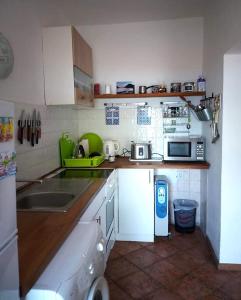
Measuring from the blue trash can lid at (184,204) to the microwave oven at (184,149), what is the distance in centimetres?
58

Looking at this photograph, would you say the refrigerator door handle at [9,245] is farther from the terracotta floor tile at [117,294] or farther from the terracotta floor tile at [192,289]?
the terracotta floor tile at [192,289]

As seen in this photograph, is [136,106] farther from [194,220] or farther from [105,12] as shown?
[194,220]

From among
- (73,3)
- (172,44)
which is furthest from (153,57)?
(73,3)

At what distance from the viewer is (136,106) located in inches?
123

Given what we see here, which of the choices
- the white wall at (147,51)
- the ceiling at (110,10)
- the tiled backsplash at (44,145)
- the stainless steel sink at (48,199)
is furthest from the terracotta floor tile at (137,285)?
the ceiling at (110,10)

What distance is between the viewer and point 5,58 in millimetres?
1684

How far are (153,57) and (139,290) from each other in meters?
2.41

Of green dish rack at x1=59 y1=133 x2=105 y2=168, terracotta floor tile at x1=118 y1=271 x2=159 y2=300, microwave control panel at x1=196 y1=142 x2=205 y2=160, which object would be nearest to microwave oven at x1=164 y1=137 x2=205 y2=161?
microwave control panel at x1=196 y1=142 x2=205 y2=160

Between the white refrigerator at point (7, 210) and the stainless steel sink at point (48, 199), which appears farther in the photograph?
the stainless steel sink at point (48, 199)


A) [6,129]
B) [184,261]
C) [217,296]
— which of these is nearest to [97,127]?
[184,261]

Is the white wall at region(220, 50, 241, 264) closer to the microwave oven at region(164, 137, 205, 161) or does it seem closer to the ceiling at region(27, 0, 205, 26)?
the microwave oven at region(164, 137, 205, 161)

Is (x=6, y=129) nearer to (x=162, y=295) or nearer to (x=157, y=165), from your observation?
(x=162, y=295)

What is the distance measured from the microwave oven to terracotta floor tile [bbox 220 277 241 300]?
3.86 ft

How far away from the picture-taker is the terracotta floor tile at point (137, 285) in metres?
1.96
